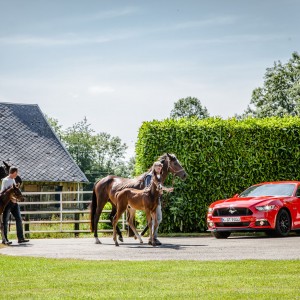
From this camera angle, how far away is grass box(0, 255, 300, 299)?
30.5ft

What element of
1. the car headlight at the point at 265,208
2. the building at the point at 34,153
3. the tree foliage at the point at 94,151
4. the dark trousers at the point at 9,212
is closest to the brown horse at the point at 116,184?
the dark trousers at the point at 9,212

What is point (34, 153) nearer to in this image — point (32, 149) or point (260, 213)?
point (32, 149)

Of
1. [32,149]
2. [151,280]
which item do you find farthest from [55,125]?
[151,280]

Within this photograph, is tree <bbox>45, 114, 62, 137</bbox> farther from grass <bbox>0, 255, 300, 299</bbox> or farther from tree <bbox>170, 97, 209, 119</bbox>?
grass <bbox>0, 255, 300, 299</bbox>

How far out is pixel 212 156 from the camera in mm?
25391

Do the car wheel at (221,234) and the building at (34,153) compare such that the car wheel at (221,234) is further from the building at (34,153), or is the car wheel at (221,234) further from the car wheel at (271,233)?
the building at (34,153)

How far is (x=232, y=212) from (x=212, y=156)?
4328mm

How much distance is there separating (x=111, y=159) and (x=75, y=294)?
102 m

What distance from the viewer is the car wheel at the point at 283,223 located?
69.7 feet

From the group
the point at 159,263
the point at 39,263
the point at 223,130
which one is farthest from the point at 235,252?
the point at 223,130

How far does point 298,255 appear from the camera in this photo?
1438cm

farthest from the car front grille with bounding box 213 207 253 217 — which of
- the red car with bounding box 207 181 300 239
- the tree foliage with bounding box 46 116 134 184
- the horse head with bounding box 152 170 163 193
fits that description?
the tree foliage with bounding box 46 116 134 184

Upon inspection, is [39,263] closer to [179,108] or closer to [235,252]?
[235,252]

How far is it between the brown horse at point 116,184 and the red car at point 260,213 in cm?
216
